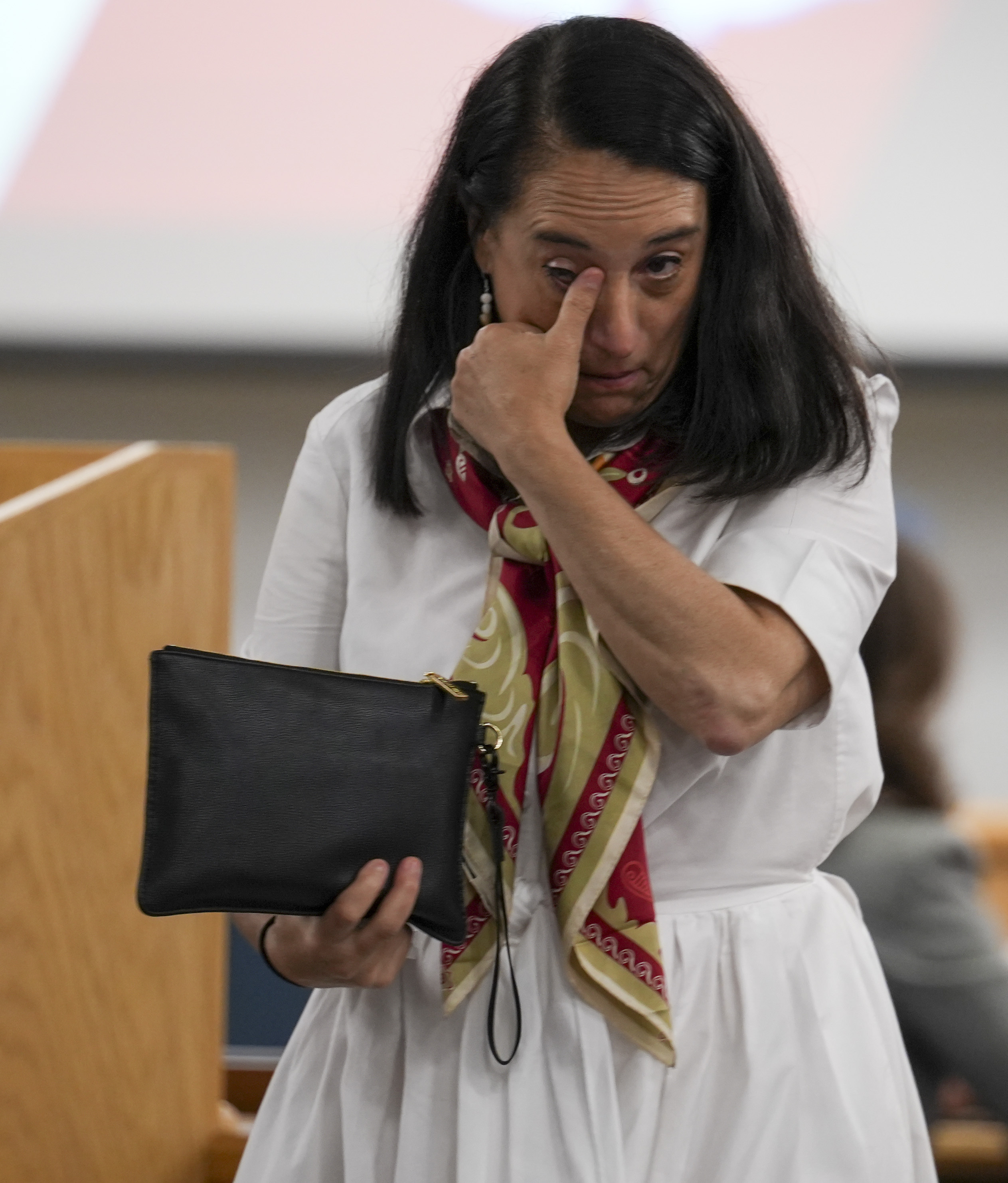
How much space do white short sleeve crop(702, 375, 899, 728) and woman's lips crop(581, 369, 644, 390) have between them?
5.0 inches

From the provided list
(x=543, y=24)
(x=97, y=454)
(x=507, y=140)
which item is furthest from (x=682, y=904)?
(x=97, y=454)

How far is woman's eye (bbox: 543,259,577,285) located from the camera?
1.11 meters

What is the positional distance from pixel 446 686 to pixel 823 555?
29cm

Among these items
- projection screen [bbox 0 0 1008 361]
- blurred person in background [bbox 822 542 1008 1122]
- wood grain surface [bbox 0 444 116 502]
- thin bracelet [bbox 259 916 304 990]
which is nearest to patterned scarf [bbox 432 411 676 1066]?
thin bracelet [bbox 259 916 304 990]

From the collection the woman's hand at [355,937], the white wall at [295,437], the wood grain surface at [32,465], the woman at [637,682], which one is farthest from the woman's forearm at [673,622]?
the white wall at [295,437]

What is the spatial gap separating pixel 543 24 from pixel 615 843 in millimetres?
643

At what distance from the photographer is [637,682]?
3.41 feet

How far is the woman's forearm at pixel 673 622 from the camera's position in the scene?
0.99 metres

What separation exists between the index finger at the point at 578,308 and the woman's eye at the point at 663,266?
37 millimetres

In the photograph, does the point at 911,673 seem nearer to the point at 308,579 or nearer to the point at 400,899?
the point at 308,579

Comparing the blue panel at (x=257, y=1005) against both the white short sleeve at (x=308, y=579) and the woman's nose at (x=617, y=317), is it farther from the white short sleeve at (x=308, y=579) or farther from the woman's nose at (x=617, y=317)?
the woman's nose at (x=617, y=317)

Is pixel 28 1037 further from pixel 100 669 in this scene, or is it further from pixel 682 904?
pixel 682 904

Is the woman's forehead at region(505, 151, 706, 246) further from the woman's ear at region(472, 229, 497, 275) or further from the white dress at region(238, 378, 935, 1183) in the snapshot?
the white dress at region(238, 378, 935, 1183)

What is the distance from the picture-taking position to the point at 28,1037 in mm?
1692
